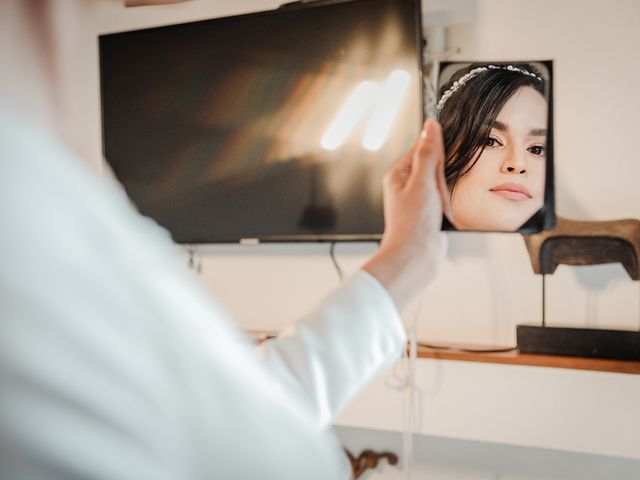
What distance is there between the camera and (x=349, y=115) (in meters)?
1.22

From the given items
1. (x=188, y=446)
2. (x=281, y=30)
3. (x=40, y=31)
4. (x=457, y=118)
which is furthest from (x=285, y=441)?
(x=281, y=30)

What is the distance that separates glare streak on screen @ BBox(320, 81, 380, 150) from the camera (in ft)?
3.93

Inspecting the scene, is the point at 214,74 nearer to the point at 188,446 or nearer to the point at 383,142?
the point at 383,142

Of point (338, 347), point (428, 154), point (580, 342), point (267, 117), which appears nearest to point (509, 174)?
point (428, 154)

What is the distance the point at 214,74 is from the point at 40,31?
1101 mm

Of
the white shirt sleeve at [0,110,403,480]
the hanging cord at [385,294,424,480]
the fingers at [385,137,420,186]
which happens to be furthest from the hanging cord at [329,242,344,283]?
the white shirt sleeve at [0,110,403,480]

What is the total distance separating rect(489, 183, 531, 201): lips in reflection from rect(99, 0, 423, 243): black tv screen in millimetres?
363

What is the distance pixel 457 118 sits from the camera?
82 centimetres

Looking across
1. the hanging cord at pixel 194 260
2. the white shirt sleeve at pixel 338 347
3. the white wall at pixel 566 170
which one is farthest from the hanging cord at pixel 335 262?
the white shirt sleeve at pixel 338 347

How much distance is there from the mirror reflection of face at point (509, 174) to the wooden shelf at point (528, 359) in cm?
36

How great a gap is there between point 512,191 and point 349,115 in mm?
517

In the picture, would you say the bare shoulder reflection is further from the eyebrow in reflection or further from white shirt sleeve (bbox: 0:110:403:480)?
white shirt sleeve (bbox: 0:110:403:480)

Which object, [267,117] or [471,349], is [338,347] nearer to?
[471,349]

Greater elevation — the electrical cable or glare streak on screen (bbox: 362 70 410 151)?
glare streak on screen (bbox: 362 70 410 151)
